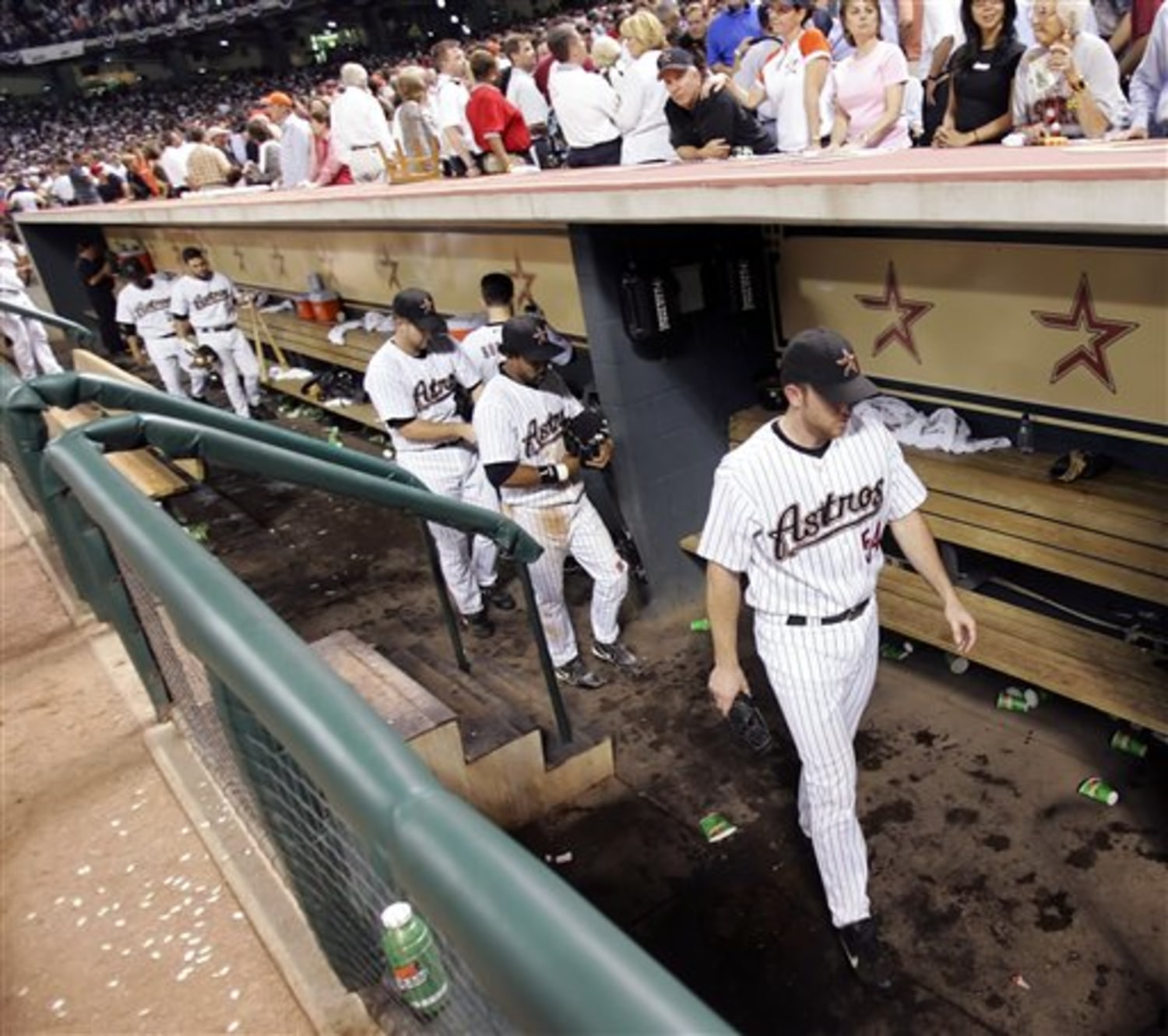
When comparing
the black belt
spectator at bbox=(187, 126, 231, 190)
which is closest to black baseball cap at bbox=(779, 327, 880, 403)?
the black belt

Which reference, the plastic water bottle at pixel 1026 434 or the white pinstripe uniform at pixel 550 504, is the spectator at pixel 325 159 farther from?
the plastic water bottle at pixel 1026 434

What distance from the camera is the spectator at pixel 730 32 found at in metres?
7.12

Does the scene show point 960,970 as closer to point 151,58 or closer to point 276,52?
Answer: point 276,52

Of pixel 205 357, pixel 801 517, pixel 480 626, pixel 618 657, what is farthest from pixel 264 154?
Result: pixel 801 517

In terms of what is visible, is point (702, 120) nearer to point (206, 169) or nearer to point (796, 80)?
point (796, 80)

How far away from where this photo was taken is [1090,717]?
423 centimetres

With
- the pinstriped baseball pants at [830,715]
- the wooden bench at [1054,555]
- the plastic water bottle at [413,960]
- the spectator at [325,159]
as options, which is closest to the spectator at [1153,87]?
the wooden bench at [1054,555]

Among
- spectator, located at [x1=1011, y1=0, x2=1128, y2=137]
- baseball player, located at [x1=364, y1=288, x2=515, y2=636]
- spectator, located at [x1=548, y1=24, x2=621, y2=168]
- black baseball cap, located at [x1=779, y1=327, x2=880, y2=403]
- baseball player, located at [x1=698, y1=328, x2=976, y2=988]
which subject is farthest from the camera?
spectator, located at [x1=548, y1=24, x2=621, y2=168]

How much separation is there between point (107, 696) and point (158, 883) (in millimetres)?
956

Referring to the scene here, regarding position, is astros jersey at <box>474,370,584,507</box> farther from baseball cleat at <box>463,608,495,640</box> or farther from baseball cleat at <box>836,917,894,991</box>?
baseball cleat at <box>836,917,894,991</box>

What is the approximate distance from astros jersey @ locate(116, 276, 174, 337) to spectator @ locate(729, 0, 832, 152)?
23.4ft

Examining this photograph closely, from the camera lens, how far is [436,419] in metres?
5.61

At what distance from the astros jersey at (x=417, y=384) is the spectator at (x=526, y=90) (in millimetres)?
3426

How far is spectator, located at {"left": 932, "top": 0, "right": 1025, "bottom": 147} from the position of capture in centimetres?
443
